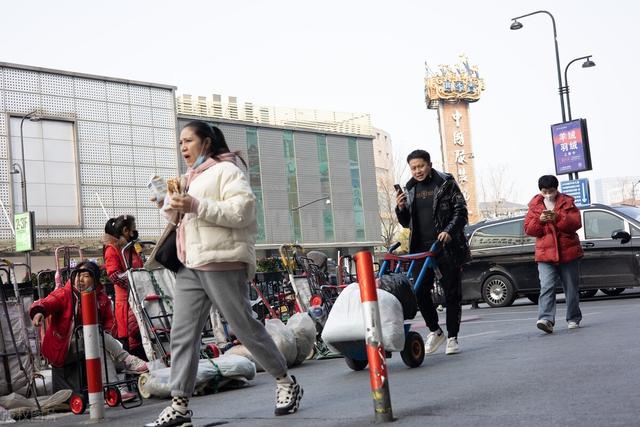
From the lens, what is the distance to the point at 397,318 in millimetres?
7828

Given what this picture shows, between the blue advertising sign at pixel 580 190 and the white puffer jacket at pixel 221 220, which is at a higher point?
the blue advertising sign at pixel 580 190

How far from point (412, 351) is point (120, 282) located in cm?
295

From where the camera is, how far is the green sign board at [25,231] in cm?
4441

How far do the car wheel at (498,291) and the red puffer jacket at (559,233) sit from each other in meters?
7.91

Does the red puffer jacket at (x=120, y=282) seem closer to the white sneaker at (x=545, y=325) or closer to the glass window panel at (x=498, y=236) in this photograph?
the white sneaker at (x=545, y=325)

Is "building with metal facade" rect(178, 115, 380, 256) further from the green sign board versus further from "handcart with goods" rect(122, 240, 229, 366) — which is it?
"handcart with goods" rect(122, 240, 229, 366)

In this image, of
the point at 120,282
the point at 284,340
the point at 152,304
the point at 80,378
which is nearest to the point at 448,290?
the point at 284,340

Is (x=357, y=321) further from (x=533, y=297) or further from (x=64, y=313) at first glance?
(x=533, y=297)

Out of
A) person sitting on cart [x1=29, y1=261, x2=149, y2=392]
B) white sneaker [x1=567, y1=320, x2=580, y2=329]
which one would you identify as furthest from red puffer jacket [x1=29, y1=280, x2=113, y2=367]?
white sneaker [x1=567, y1=320, x2=580, y2=329]

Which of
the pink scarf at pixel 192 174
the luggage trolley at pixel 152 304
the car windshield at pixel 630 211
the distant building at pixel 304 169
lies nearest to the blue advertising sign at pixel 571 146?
the car windshield at pixel 630 211

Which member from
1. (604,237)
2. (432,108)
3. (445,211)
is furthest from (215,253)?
(432,108)

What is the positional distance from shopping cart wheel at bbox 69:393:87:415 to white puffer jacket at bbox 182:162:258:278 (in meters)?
2.50

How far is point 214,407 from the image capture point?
279 inches

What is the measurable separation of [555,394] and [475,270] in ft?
44.0
